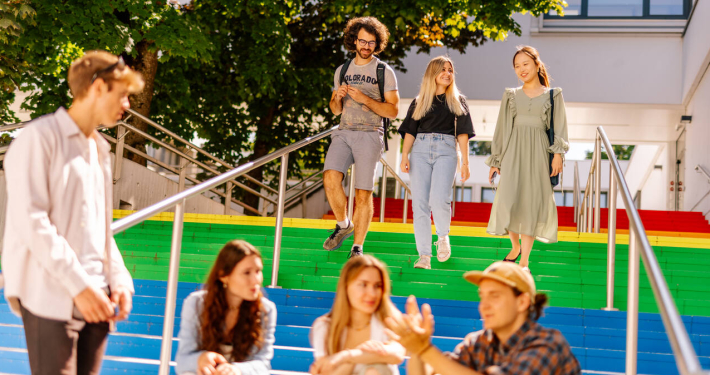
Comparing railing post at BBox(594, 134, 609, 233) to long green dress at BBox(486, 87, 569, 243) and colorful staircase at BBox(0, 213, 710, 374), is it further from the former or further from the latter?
long green dress at BBox(486, 87, 569, 243)

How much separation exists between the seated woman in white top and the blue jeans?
232cm

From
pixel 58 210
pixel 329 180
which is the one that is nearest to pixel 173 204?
pixel 58 210

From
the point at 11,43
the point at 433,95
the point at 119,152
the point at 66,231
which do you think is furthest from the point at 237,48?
the point at 66,231

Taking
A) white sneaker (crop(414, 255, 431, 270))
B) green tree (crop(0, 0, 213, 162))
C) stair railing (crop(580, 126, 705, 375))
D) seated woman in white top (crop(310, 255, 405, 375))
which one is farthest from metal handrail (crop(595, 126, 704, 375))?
green tree (crop(0, 0, 213, 162))

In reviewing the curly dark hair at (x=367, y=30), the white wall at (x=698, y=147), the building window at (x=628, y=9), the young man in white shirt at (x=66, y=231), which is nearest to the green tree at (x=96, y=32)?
the curly dark hair at (x=367, y=30)

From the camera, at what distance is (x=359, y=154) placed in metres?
5.38

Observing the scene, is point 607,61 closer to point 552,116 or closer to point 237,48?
point 237,48

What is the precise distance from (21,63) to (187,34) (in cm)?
186

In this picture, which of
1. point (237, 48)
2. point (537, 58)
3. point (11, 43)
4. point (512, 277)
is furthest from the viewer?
point (237, 48)

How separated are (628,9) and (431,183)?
477 inches

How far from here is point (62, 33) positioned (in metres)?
8.52

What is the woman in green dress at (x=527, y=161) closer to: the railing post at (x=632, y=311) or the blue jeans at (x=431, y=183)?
the blue jeans at (x=431, y=183)

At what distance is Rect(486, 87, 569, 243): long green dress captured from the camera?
17.3 feet

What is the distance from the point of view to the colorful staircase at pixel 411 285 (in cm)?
421
